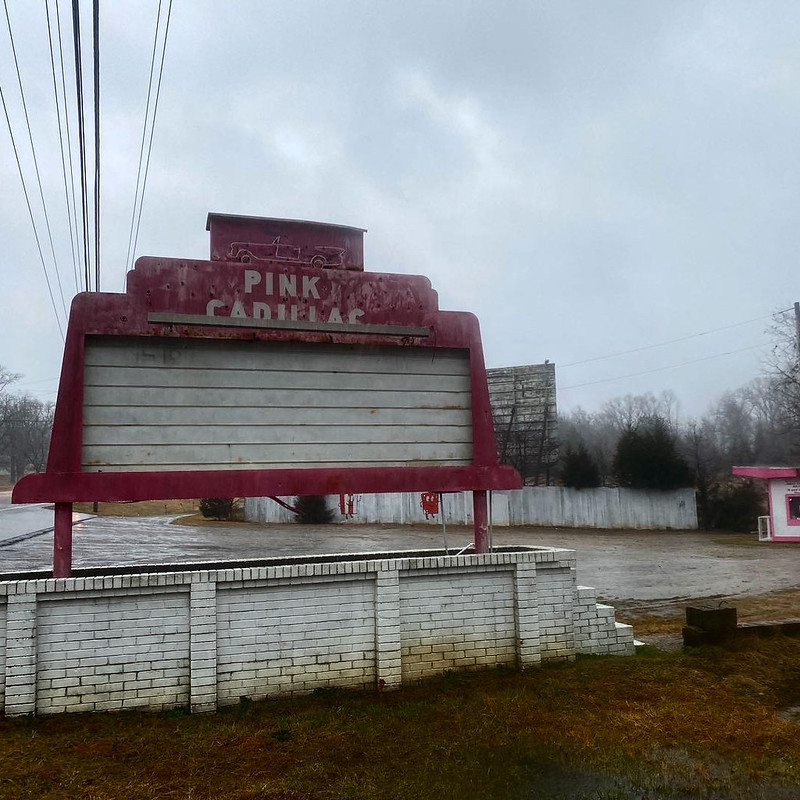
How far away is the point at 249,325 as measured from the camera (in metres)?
6.82

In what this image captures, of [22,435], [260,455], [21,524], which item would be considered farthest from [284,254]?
[22,435]

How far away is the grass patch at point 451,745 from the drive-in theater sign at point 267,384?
70.9 inches

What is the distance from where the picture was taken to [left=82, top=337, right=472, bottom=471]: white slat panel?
650 cm

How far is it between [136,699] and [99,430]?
8.40 ft

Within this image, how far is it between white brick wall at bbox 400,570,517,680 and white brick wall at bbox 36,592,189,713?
2.24 meters

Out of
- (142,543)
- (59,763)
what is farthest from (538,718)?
(142,543)

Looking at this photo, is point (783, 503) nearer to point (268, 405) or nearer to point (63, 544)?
point (268, 405)

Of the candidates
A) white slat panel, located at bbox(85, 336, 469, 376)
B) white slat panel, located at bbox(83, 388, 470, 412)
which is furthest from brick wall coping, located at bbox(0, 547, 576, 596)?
white slat panel, located at bbox(85, 336, 469, 376)

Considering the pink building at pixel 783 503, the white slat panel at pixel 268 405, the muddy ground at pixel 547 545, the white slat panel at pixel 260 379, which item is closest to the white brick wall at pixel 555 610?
the white slat panel at pixel 268 405

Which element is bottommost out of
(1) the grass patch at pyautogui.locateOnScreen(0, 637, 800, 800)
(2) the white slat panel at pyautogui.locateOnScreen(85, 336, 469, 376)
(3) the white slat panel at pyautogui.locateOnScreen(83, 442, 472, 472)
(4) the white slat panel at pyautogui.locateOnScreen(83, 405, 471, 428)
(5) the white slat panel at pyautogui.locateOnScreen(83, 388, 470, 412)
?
(1) the grass patch at pyautogui.locateOnScreen(0, 637, 800, 800)

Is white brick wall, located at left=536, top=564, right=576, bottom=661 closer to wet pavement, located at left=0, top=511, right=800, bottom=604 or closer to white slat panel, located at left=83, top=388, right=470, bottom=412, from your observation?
white slat panel, located at left=83, top=388, right=470, bottom=412

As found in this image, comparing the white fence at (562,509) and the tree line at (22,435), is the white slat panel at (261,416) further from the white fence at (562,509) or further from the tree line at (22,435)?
the tree line at (22,435)

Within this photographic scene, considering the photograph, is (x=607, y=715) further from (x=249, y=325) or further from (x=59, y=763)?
(x=249, y=325)

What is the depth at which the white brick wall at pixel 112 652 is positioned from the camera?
→ 565 centimetres
